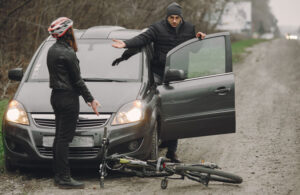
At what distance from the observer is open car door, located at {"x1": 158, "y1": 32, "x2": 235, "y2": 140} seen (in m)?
7.01

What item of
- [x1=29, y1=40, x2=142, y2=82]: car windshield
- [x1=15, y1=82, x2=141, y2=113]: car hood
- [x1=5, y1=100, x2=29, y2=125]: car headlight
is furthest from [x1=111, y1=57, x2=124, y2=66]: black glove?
[x1=5, y1=100, x2=29, y2=125]: car headlight

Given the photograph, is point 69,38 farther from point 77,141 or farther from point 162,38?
point 162,38

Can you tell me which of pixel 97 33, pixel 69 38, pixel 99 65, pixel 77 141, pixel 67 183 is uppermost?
pixel 97 33

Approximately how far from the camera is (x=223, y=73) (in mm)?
7309

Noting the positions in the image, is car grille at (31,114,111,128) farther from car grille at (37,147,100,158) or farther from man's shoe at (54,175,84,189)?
man's shoe at (54,175,84,189)

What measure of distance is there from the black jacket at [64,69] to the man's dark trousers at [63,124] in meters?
0.10

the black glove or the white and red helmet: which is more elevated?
the white and red helmet

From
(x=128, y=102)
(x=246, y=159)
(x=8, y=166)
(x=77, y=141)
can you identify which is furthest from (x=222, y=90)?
(x=8, y=166)

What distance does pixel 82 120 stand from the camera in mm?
6219

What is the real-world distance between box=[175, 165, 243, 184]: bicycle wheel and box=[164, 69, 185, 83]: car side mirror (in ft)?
4.54

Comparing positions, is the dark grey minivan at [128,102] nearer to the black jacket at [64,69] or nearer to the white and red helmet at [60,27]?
the black jacket at [64,69]

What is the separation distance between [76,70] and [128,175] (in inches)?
59.1

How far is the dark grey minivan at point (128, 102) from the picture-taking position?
20.3 feet

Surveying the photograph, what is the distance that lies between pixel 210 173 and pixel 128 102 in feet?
4.37
